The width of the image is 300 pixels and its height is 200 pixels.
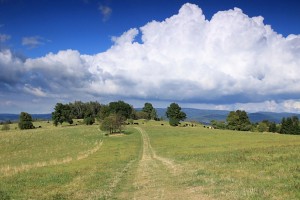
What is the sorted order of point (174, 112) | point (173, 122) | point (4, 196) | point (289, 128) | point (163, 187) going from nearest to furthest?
point (4, 196)
point (163, 187)
point (289, 128)
point (173, 122)
point (174, 112)

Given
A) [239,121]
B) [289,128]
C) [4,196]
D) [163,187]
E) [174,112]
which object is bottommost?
[4,196]

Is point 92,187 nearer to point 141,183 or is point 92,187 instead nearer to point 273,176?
point 141,183

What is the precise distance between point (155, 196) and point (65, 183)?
10148 mm

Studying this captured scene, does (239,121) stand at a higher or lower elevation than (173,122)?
A: higher

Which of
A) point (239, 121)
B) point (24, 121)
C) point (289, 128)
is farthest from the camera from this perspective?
point (24, 121)

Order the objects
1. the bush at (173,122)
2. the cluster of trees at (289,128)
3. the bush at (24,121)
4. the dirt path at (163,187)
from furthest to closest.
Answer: the bush at (173,122) < the bush at (24,121) < the cluster of trees at (289,128) < the dirt path at (163,187)

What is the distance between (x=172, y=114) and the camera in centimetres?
17425

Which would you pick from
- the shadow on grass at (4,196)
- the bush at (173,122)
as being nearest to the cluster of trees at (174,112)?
the bush at (173,122)

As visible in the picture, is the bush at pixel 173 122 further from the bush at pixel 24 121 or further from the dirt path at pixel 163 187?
the dirt path at pixel 163 187

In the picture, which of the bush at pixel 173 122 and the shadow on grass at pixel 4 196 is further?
the bush at pixel 173 122

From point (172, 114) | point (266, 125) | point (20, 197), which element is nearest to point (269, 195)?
point (20, 197)

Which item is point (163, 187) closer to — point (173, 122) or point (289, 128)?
point (173, 122)

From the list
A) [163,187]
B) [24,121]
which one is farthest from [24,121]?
[163,187]

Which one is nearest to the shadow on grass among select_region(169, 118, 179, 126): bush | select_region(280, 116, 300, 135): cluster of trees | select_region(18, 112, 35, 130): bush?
select_region(169, 118, 179, 126): bush
